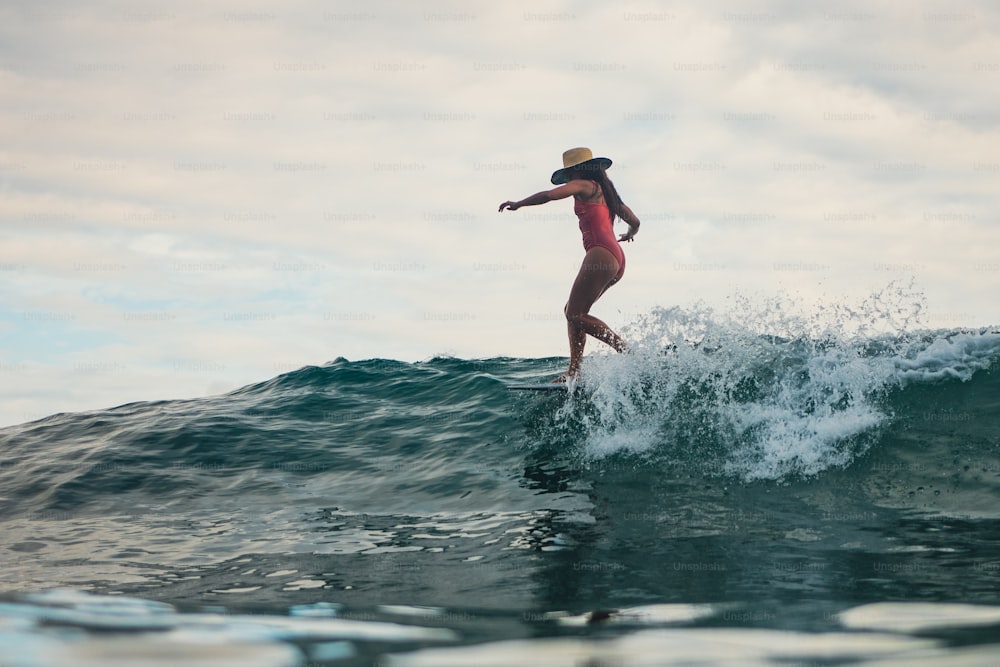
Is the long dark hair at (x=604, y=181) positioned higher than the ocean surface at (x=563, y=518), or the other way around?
the long dark hair at (x=604, y=181)

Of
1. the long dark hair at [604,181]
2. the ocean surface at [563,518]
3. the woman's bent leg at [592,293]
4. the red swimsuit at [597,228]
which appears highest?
the long dark hair at [604,181]

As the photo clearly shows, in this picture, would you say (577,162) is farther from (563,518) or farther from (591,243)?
(563,518)

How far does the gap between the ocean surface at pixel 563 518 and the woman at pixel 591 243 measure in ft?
1.18

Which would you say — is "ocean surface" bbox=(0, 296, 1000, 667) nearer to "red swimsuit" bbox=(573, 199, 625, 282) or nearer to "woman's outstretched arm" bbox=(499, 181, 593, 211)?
"red swimsuit" bbox=(573, 199, 625, 282)

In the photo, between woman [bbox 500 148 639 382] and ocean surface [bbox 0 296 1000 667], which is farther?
woman [bbox 500 148 639 382]

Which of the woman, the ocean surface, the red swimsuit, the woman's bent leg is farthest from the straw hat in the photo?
the ocean surface

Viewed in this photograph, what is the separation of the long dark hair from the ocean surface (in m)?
A: 1.35

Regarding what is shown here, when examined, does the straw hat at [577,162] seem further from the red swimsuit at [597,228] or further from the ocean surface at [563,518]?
the ocean surface at [563,518]

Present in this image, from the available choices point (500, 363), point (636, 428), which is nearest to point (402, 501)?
point (636, 428)

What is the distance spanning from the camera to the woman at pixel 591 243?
8312 mm

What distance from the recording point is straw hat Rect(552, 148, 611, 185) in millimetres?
8422

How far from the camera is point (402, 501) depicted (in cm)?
721

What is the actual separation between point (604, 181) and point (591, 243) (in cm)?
72

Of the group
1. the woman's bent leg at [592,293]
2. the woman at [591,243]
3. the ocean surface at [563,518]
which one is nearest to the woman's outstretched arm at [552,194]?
the woman at [591,243]
